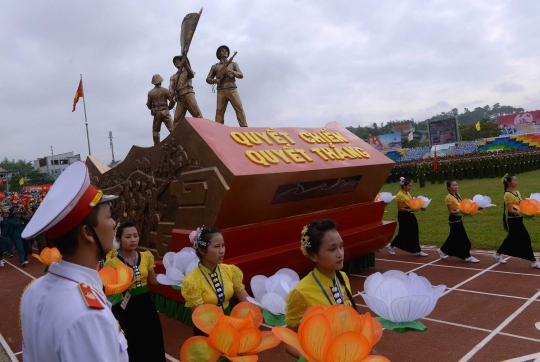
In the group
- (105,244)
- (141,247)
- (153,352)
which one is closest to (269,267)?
(153,352)

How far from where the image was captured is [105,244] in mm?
1362

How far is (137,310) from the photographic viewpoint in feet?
10.6

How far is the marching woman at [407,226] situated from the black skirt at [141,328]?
5.56 meters

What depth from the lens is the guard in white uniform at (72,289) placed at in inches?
42.0

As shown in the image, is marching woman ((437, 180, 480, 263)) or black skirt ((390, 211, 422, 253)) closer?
marching woman ((437, 180, 480, 263))

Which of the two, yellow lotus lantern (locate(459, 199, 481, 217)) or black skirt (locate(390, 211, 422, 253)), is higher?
yellow lotus lantern (locate(459, 199, 481, 217))

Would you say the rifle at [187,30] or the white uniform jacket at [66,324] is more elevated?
the rifle at [187,30]

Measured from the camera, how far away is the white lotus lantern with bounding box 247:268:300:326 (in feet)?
7.26

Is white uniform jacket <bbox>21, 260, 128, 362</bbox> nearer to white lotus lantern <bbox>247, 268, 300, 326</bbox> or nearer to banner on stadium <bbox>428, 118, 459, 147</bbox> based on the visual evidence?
white lotus lantern <bbox>247, 268, 300, 326</bbox>

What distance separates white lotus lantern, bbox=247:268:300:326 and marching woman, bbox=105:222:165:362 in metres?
1.22

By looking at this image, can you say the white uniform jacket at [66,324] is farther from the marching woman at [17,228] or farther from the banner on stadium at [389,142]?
the banner on stadium at [389,142]

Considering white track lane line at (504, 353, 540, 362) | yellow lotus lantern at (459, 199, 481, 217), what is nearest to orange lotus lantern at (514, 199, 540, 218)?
yellow lotus lantern at (459, 199, 481, 217)

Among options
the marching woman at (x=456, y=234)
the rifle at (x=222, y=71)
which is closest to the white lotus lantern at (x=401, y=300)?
the marching woman at (x=456, y=234)

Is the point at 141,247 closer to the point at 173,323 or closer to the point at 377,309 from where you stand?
the point at 173,323
